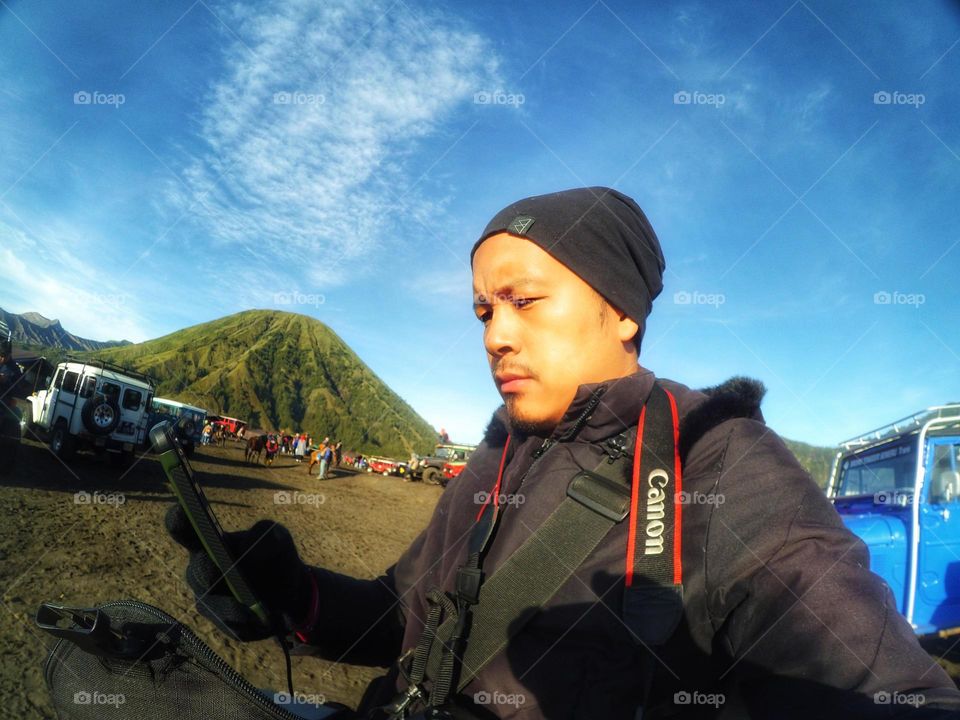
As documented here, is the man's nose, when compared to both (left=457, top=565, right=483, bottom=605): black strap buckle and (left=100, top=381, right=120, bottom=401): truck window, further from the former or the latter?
(left=100, top=381, right=120, bottom=401): truck window

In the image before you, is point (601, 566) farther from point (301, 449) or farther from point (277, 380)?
point (301, 449)

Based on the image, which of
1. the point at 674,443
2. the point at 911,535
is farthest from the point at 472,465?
the point at 911,535

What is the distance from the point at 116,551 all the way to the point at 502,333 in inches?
285

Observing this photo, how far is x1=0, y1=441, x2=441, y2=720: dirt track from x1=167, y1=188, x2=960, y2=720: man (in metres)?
1.00

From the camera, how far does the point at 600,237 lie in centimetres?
167

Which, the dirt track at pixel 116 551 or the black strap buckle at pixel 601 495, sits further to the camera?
the dirt track at pixel 116 551

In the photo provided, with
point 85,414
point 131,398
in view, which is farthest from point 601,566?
point 131,398

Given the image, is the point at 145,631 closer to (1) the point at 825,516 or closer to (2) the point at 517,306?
(2) the point at 517,306

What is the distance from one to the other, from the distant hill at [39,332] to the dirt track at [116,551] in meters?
2.39

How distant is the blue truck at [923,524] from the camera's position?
20.1ft

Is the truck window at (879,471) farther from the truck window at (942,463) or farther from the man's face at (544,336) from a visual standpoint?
the man's face at (544,336)

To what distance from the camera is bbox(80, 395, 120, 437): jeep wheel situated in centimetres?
1122

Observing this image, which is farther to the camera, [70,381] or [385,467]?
[385,467]

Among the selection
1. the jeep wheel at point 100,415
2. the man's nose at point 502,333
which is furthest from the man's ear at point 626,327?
the jeep wheel at point 100,415
